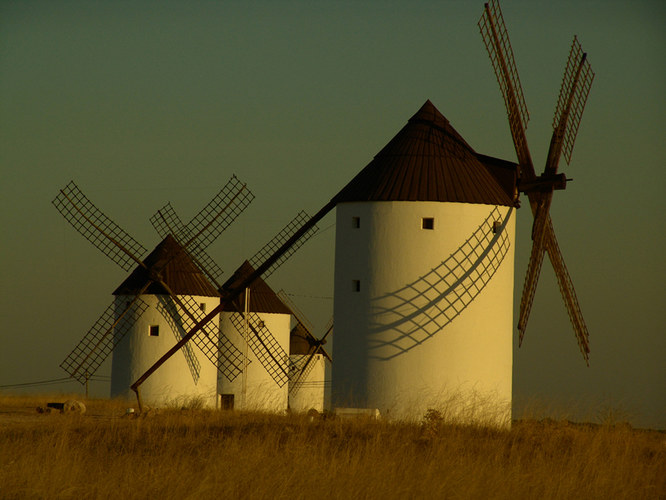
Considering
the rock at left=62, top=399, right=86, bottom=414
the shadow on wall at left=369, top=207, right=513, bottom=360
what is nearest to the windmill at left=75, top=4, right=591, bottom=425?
the shadow on wall at left=369, top=207, right=513, bottom=360

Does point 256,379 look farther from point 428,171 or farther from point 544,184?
point 544,184

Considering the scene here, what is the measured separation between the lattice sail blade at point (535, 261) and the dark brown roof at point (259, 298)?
18.0 meters

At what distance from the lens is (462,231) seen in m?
22.4

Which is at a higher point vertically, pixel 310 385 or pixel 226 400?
pixel 310 385

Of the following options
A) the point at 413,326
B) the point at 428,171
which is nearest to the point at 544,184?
the point at 428,171

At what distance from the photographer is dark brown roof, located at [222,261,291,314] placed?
39.6 metres

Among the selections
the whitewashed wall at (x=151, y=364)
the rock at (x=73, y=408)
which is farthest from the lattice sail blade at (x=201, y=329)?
the rock at (x=73, y=408)

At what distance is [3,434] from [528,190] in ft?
41.3

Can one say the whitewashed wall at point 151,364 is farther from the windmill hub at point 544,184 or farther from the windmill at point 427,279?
the windmill hub at point 544,184

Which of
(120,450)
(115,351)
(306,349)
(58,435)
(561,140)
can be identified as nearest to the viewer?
(120,450)

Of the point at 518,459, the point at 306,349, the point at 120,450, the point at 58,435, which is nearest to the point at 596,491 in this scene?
the point at 518,459

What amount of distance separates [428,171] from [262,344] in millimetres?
18119

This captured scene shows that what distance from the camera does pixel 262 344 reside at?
39.5 meters

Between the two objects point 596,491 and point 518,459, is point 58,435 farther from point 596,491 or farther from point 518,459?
point 596,491
